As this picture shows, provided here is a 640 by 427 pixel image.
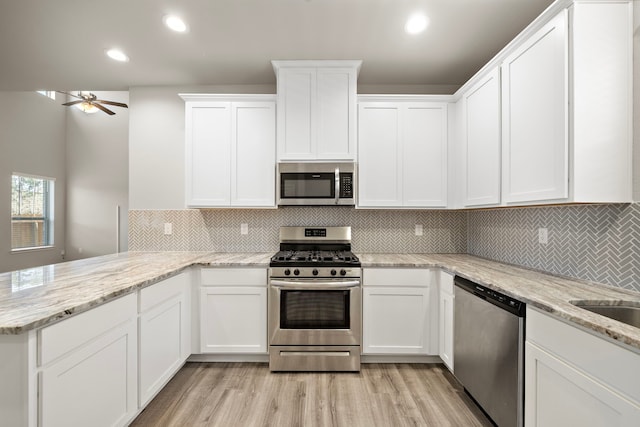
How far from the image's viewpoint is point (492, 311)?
175cm

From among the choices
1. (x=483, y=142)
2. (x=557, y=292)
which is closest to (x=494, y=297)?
(x=557, y=292)

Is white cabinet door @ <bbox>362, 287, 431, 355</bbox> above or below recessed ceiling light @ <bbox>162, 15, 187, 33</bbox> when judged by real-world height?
below

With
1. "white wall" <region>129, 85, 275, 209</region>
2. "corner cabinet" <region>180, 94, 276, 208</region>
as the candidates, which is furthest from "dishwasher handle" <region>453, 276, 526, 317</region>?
"white wall" <region>129, 85, 275, 209</region>

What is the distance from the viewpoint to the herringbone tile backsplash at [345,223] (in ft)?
10.4

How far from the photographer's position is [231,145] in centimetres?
285

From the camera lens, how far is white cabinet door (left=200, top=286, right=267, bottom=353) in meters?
2.56

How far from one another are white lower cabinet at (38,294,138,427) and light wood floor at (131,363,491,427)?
456 mm

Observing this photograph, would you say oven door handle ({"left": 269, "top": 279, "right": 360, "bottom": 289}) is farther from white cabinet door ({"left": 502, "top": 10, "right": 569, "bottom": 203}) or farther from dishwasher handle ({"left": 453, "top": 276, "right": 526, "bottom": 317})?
white cabinet door ({"left": 502, "top": 10, "right": 569, "bottom": 203})

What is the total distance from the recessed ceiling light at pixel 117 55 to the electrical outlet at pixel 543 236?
370 cm

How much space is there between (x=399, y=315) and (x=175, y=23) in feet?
9.44

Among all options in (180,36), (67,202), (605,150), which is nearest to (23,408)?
(180,36)

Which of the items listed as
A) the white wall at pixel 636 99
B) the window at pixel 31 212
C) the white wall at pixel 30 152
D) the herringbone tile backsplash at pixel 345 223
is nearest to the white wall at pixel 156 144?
the herringbone tile backsplash at pixel 345 223

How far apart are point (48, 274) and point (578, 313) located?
2.82 metres

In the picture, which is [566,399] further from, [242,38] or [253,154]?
[242,38]
